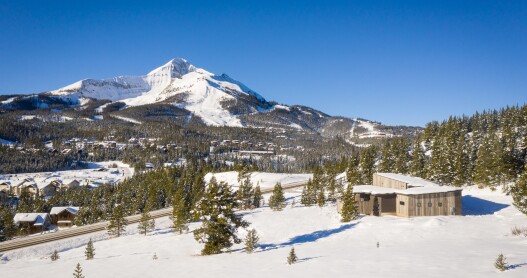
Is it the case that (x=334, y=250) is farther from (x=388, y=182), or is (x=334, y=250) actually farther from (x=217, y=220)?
(x=388, y=182)

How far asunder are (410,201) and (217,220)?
25569 millimetres

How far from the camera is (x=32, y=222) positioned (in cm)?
7731

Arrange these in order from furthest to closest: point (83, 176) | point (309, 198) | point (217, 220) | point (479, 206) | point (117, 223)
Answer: point (83, 176), point (309, 198), point (117, 223), point (479, 206), point (217, 220)

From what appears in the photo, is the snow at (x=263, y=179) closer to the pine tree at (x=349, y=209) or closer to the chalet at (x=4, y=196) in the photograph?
the chalet at (x=4, y=196)

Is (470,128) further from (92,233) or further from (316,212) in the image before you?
(92,233)

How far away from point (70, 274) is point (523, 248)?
30894 millimetres

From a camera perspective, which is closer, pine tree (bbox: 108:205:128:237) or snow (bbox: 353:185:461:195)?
snow (bbox: 353:185:461:195)

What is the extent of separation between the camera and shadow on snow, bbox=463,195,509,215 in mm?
44875

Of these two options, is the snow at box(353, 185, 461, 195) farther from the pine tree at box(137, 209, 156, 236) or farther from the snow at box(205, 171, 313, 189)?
the snow at box(205, 171, 313, 189)

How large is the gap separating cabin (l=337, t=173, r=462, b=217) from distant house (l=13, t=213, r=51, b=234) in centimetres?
7096

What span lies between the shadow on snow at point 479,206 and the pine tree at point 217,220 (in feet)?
106

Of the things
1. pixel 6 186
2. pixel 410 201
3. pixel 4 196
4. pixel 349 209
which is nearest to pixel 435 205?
pixel 410 201

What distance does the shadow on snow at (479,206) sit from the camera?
4488 centimetres

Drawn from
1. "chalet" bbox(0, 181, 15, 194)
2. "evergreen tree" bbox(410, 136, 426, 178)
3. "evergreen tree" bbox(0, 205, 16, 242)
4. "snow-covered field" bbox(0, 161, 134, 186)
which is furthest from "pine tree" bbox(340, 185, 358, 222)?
"chalet" bbox(0, 181, 15, 194)
